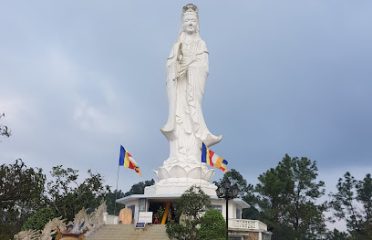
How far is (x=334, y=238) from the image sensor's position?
134 ft

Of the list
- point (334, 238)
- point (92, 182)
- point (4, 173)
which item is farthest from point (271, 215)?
point (4, 173)

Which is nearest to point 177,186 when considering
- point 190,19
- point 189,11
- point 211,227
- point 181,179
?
point 181,179

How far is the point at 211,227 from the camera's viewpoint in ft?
64.6

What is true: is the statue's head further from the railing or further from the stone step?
the stone step

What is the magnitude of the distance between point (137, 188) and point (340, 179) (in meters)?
37.1

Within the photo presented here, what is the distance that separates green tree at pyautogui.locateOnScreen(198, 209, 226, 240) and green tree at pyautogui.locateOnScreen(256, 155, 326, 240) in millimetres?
18305

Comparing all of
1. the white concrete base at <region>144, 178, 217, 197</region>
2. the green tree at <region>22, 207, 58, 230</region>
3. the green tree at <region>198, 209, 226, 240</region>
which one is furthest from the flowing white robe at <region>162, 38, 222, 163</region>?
the green tree at <region>198, 209, 226, 240</region>

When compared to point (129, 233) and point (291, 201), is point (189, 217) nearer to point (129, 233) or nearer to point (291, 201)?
point (129, 233)

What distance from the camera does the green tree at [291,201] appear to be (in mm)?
37875

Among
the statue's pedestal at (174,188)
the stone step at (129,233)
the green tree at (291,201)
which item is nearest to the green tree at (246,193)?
the green tree at (291,201)

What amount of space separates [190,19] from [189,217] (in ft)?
52.9

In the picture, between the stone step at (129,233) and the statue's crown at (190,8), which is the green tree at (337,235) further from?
the stone step at (129,233)

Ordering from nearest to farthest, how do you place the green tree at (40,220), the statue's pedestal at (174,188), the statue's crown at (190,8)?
the green tree at (40,220) → the statue's pedestal at (174,188) → the statue's crown at (190,8)

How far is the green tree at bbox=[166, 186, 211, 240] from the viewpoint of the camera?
18.9 m
